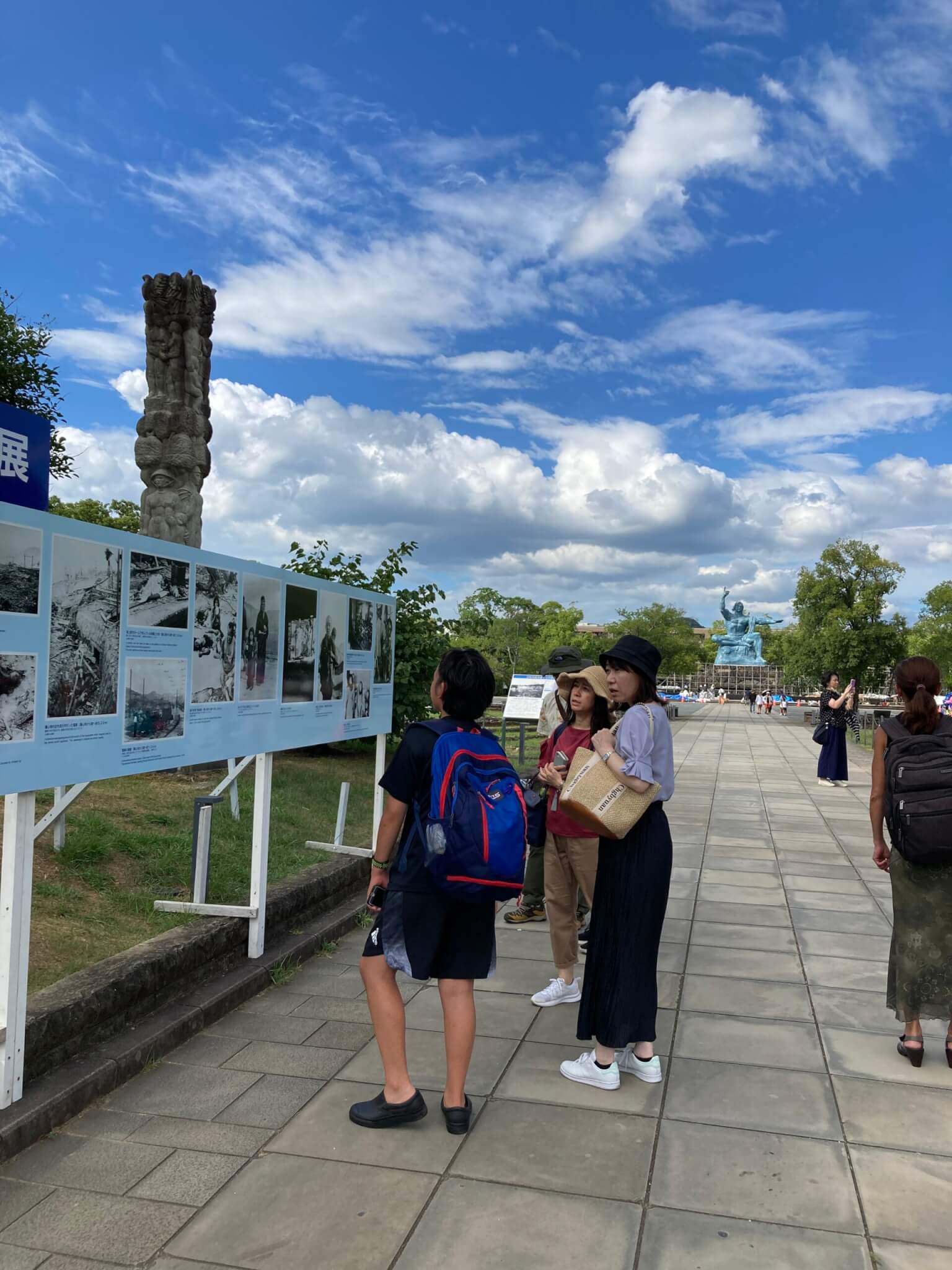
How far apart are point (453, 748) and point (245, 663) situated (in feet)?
5.78

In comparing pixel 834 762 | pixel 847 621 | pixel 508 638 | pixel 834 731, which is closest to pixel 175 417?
pixel 834 731

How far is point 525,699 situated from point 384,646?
288 inches

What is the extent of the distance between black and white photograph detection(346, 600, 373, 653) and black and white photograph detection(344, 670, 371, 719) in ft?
0.50

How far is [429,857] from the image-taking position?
318cm

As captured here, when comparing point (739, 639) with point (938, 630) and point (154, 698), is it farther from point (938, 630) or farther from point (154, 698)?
point (154, 698)

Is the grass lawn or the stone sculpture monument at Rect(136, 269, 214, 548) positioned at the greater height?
the stone sculpture monument at Rect(136, 269, 214, 548)

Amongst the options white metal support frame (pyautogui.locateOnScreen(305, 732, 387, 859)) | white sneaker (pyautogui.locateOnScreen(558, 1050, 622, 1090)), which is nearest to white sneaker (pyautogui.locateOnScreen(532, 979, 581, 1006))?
white sneaker (pyautogui.locateOnScreen(558, 1050, 622, 1090))

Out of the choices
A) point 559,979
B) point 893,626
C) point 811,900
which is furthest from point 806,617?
point 559,979

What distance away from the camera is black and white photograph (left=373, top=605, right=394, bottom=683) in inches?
252

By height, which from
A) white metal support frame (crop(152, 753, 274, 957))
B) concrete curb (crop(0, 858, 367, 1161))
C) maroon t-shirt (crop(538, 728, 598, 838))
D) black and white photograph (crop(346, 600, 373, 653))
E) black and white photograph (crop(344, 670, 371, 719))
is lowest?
concrete curb (crop(0, 858, 367, 1161))

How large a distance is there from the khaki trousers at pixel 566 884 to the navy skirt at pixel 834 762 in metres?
10.8

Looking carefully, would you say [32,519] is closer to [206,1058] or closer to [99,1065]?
[99,1065]

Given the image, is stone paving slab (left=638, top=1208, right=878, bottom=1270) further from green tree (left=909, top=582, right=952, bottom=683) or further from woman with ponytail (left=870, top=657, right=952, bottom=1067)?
green tree (left=909, top=582, right=952, bottom=683)

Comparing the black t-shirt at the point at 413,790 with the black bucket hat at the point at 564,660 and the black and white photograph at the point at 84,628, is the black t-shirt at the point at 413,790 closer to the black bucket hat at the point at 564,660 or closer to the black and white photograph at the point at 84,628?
the black and white photograph at the point at 84,628
